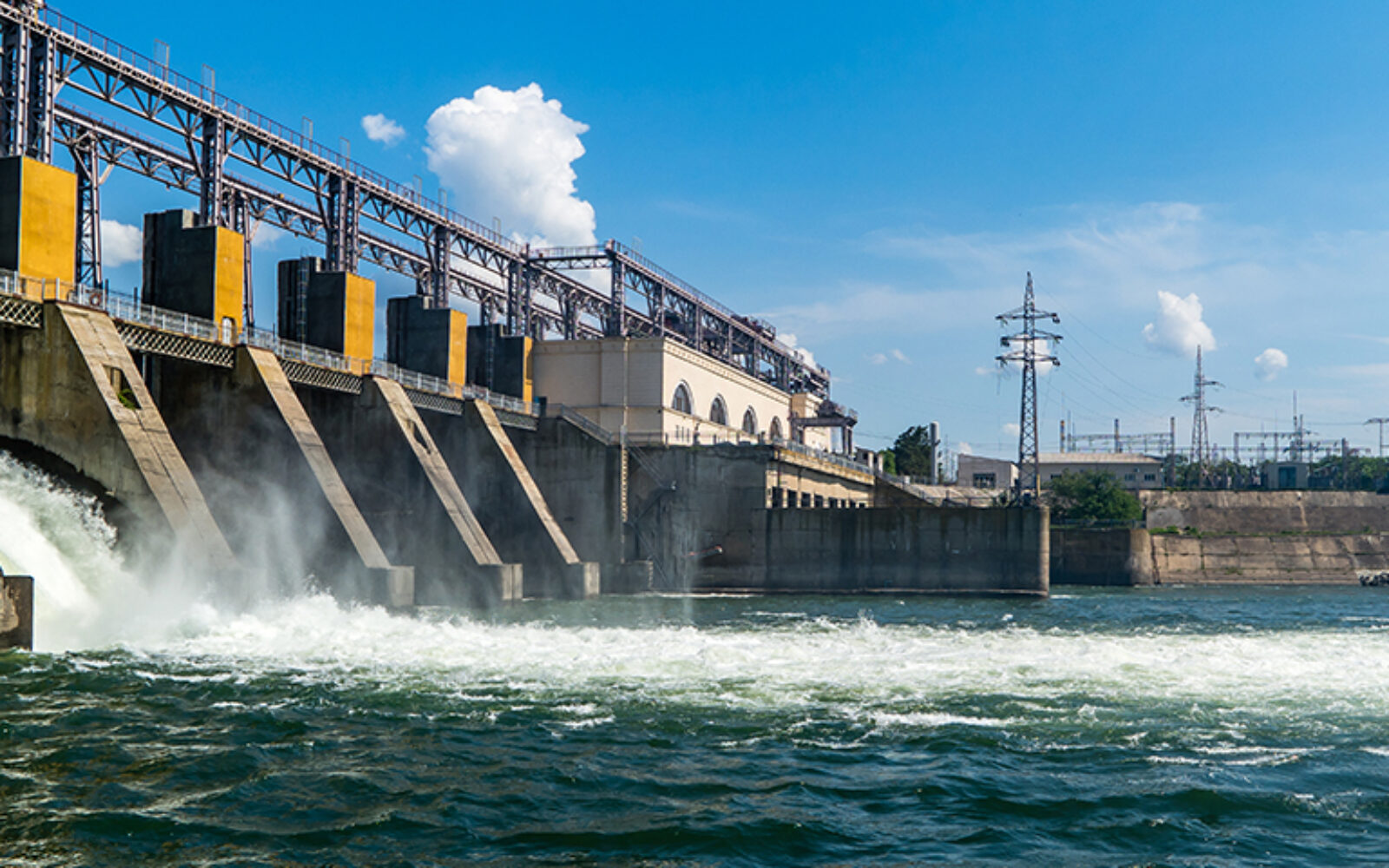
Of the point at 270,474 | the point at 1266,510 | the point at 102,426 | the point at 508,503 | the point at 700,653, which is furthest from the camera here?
the point at 1266,510

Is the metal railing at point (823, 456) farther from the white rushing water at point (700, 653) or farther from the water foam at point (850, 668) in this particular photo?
the water foam at point (850, 668)

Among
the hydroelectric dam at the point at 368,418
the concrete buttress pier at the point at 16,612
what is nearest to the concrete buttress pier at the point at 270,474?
the hydroelectric dam at the point at 368,418

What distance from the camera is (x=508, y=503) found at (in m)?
44.7

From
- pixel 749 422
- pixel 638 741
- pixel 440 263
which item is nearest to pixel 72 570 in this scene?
pixel 638 741

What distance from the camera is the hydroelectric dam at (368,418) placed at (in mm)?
28562

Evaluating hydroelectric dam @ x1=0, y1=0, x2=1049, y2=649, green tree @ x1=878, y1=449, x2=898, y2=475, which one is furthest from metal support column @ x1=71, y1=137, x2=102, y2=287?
green tree @ x1=878, y1=449, x2=898, y2=475

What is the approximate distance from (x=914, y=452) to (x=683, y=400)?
238 feet

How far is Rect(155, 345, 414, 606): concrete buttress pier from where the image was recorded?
32.3 metres

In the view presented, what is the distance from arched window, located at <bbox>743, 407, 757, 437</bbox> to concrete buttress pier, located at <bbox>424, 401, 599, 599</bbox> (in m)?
27.2

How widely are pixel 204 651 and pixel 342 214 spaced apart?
2896 centimetres

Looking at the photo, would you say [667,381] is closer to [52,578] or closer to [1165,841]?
[52,578]

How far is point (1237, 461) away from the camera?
136 m

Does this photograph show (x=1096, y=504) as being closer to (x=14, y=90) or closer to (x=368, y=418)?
(x=368, y=418)

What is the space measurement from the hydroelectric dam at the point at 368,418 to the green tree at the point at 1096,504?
63.4 feet
